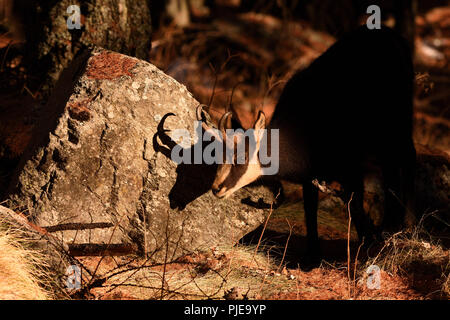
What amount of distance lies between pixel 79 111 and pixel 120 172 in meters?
0.57

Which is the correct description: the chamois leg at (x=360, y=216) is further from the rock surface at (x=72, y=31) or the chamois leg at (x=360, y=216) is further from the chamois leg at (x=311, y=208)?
the rock surface at (x=72, y=31)

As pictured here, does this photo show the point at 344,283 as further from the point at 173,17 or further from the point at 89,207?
the point at 173,17

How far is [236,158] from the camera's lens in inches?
144

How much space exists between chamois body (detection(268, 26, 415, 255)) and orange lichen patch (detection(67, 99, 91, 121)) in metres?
1.59

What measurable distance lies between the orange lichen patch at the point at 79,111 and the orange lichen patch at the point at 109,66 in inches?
10.3

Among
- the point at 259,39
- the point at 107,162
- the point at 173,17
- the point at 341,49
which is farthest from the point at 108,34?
the point at 173,17

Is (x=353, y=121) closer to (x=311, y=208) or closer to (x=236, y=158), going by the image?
(x=311, y=208)

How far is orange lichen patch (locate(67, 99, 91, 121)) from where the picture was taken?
3.65 meters

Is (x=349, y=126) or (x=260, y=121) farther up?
(x=260, y=121)

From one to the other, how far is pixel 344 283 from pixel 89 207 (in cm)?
199

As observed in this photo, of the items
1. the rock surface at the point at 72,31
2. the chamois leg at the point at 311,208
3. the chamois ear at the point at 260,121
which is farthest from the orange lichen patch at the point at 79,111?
the chamois leg at the point at 311,208

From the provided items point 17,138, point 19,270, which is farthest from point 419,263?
point 17,138

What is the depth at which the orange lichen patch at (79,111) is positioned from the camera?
3.65m

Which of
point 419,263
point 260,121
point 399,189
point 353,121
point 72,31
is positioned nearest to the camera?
point 419,263
